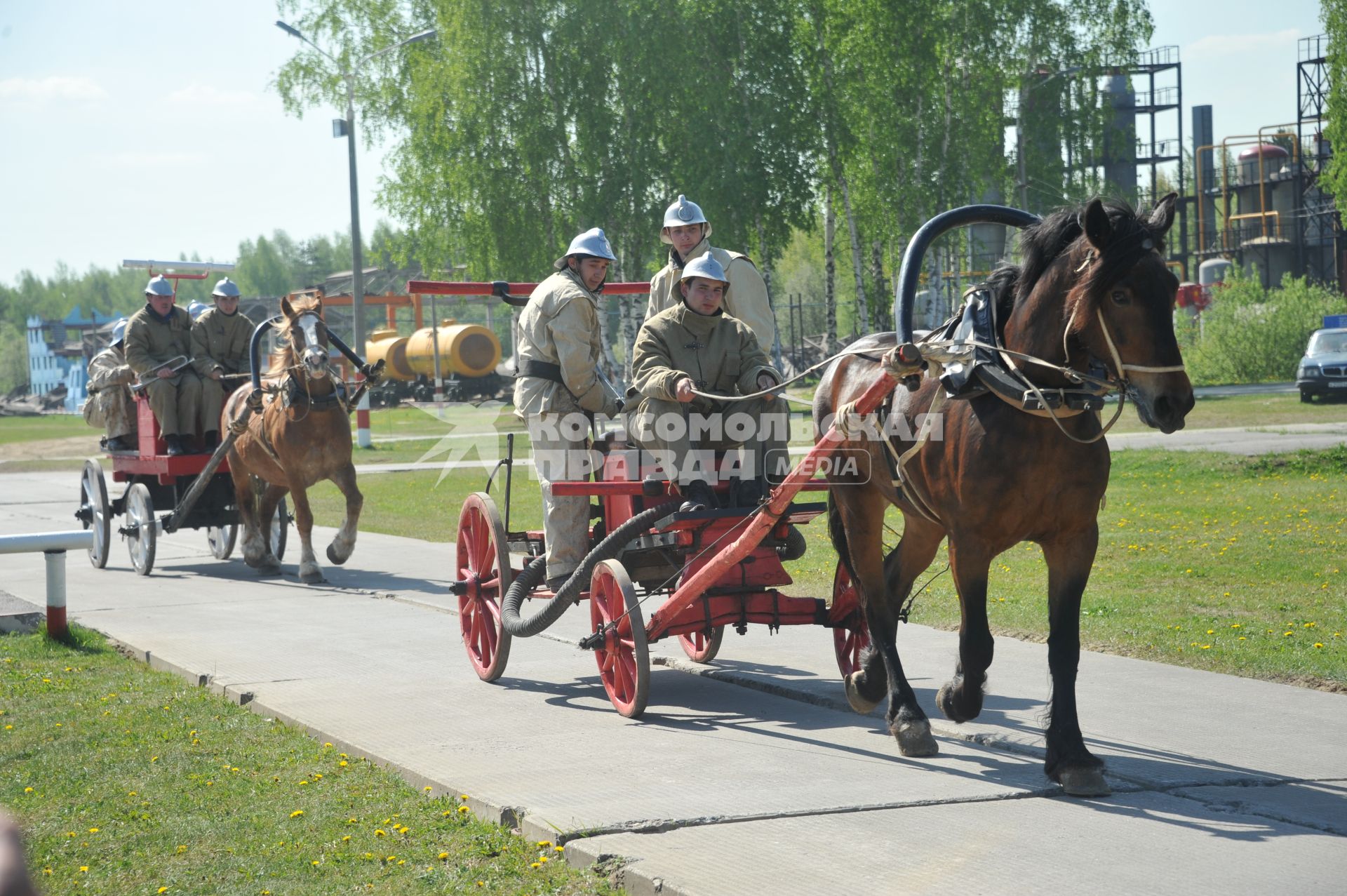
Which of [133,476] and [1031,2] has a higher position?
[1031,2]

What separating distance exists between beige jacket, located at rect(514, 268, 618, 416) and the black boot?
38.8 inches

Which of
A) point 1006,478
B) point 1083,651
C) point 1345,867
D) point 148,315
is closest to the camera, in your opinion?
point 1345,867

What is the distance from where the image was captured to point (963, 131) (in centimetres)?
3412

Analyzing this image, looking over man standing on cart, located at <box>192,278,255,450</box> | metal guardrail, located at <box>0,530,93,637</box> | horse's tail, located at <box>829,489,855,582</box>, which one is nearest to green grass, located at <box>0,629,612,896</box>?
metal guardrail, located at <box>0,530,93,637</box>

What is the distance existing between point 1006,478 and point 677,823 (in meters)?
1.80

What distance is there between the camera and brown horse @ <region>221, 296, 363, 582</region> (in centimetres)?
1234

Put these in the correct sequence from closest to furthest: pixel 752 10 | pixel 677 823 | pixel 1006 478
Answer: pixel 677 823 → pixel 1006 478 → pixel 752 10

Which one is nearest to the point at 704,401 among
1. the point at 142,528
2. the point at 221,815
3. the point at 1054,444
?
the point at 1054,444

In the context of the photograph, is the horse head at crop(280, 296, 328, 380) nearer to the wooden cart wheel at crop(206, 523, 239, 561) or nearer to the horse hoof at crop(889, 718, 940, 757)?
the wooden cart wheel at crop(206, 523, 239, 561)

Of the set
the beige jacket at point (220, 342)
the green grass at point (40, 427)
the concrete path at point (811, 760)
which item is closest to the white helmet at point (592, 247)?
the concrete path at point (811, 760)

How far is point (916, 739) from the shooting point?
593 centimetres

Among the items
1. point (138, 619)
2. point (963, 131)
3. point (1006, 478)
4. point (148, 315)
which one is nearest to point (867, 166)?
point (963, 131)

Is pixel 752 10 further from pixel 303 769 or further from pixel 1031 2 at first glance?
pixel 303 769

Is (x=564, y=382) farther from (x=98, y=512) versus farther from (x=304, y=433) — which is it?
(x=98, y=512)
